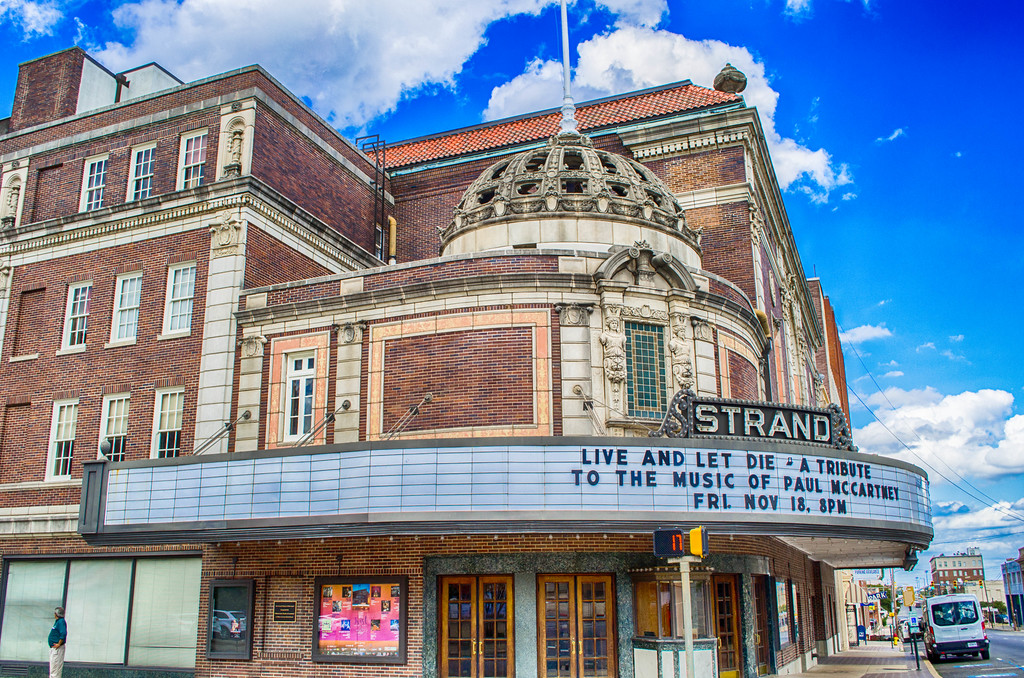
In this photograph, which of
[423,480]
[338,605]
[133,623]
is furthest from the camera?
[133,623]

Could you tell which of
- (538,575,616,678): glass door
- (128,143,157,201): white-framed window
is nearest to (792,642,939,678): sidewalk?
(538,575,616,678): glass door

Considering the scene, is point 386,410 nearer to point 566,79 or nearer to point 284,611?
point 284,611

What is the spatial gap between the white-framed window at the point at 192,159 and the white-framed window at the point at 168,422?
6.39m

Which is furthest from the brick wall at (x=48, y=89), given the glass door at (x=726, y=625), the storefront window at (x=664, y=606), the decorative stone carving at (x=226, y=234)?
the glass door at (x=726, y=625)

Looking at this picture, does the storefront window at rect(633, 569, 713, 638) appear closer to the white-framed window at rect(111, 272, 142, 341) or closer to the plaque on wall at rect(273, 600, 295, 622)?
the plaque on wall at rect(273, 600, 295, 622)

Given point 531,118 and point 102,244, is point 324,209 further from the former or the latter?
point 531,118

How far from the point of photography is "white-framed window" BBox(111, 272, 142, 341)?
26.1 metres

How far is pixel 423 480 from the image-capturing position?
1742 cm

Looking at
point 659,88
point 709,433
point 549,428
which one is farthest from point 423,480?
point 659,88

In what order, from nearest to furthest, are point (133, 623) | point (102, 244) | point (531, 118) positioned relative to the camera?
point (133, 623) < point (102, 244) < point (531, 118)

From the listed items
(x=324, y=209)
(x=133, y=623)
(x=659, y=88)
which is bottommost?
(x=133, y=623)

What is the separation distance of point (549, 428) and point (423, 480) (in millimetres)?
4350

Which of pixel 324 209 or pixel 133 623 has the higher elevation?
pixel 324 209

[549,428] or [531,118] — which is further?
[531,118]
